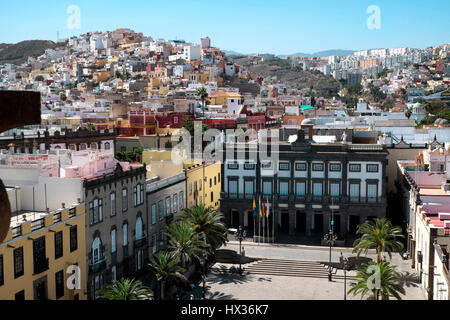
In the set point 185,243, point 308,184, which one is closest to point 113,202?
point 185,243

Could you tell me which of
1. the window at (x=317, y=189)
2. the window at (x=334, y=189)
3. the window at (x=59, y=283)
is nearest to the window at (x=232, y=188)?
the window at (x=317, y=189)

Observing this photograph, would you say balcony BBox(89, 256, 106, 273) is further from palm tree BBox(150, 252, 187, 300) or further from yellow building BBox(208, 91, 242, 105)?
yellow building BBox(208, 91, 242, 105)

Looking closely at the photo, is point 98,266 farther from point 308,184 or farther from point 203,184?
point 308,184

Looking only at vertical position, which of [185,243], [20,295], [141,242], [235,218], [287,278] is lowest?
[287,278]

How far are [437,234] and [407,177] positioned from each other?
15109 millimetres

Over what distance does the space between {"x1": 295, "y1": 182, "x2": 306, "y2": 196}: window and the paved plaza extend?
5.72 metres

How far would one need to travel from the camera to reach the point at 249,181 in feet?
159

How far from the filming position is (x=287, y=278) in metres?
37.2

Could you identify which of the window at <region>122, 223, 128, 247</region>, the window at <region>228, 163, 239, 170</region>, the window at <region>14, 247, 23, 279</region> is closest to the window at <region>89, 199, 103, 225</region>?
the window at <region>122, 223, 128, 247</region>

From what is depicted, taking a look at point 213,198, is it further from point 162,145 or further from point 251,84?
point 251,84

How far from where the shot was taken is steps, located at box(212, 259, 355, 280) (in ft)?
124

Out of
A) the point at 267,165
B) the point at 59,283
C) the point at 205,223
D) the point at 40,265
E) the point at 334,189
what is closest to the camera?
the point at 40,265

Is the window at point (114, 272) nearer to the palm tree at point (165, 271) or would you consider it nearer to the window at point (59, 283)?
the palm tree at point (165, 271)
